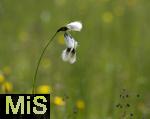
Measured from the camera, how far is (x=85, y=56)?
6660mm

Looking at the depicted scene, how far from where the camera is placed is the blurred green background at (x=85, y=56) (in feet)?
16.9

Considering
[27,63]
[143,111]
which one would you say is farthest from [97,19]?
[143,111]

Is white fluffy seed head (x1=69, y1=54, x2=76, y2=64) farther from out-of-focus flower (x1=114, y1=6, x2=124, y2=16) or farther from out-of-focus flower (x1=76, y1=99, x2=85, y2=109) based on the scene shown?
out-of-focus flower (x1=114, y1=6, x2=124, y2=16)

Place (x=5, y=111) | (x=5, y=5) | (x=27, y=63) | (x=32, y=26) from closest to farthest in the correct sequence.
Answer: (x=5, y=111)
(x=27, y=63)
(x=32, y=26)
(x=5, y=5)

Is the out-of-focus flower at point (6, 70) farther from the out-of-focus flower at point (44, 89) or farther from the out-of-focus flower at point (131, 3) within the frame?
the out-of-focus flower at point (131, 3)

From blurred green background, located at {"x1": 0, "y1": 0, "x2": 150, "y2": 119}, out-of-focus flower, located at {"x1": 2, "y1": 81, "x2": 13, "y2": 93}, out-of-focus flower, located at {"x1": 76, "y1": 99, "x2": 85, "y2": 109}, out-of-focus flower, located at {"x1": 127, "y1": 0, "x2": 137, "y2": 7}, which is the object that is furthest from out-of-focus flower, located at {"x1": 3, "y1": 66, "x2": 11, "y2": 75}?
out-of-focus flower, located at {"x1": 127, "y1": 0, "x2": 137, "y2": 7}

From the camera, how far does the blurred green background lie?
5.15 m

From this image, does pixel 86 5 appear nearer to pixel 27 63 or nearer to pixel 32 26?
pixel 32 26

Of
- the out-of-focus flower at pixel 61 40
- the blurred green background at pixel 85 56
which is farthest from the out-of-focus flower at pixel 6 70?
the out-of-focus flower at pixel 61 40

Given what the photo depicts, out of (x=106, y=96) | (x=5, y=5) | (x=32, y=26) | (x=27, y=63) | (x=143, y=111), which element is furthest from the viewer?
(x=5, y=5)

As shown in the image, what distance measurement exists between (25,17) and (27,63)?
1.51 metres

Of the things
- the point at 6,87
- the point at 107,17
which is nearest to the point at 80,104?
the point at 6,87

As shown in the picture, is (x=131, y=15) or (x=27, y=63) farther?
(x=131, y=15)

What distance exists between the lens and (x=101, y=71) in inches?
246
